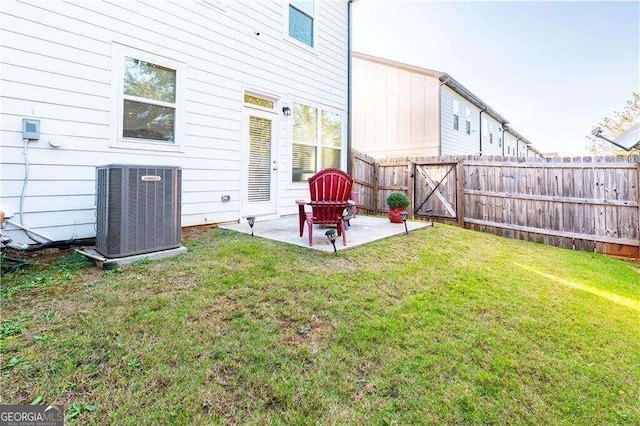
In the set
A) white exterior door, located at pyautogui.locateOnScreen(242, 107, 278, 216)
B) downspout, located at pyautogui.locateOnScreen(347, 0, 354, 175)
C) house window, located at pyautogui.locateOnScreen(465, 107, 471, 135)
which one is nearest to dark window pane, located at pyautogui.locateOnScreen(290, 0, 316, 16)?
downspout, located at pyautogui.locateOnScreen(347, 0, 354, 175)

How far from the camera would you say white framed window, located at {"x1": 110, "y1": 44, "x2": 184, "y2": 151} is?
409 cm

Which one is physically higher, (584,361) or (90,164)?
(90,164)

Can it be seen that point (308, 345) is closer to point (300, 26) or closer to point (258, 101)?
point (258, 101)

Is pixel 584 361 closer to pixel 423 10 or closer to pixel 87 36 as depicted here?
pixel 87 36

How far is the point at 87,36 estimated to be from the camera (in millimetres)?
3850

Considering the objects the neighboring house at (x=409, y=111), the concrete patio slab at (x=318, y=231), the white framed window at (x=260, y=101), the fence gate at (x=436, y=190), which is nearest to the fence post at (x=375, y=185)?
the fence gate at (x=436, y=190)

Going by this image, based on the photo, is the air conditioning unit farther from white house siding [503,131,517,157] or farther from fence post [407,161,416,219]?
white house siding [503,131,517,157]

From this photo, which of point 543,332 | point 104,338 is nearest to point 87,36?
point 104,338

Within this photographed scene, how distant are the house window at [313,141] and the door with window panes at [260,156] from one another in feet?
1.88

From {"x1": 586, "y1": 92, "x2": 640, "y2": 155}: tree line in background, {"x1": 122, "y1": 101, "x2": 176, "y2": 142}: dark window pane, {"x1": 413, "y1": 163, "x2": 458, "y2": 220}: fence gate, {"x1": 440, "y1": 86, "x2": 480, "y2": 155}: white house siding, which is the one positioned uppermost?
{"x1": 586, "y1": 92, "x2": 640, "y2": 155}: tree line in background

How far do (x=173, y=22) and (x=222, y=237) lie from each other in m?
3.35

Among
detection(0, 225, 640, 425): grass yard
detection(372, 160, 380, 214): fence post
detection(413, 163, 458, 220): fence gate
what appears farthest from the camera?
detection(372, 160, 380, 214): fence post

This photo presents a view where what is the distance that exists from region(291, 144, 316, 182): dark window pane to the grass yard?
136 inches

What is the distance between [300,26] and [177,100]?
3481 millimetres
